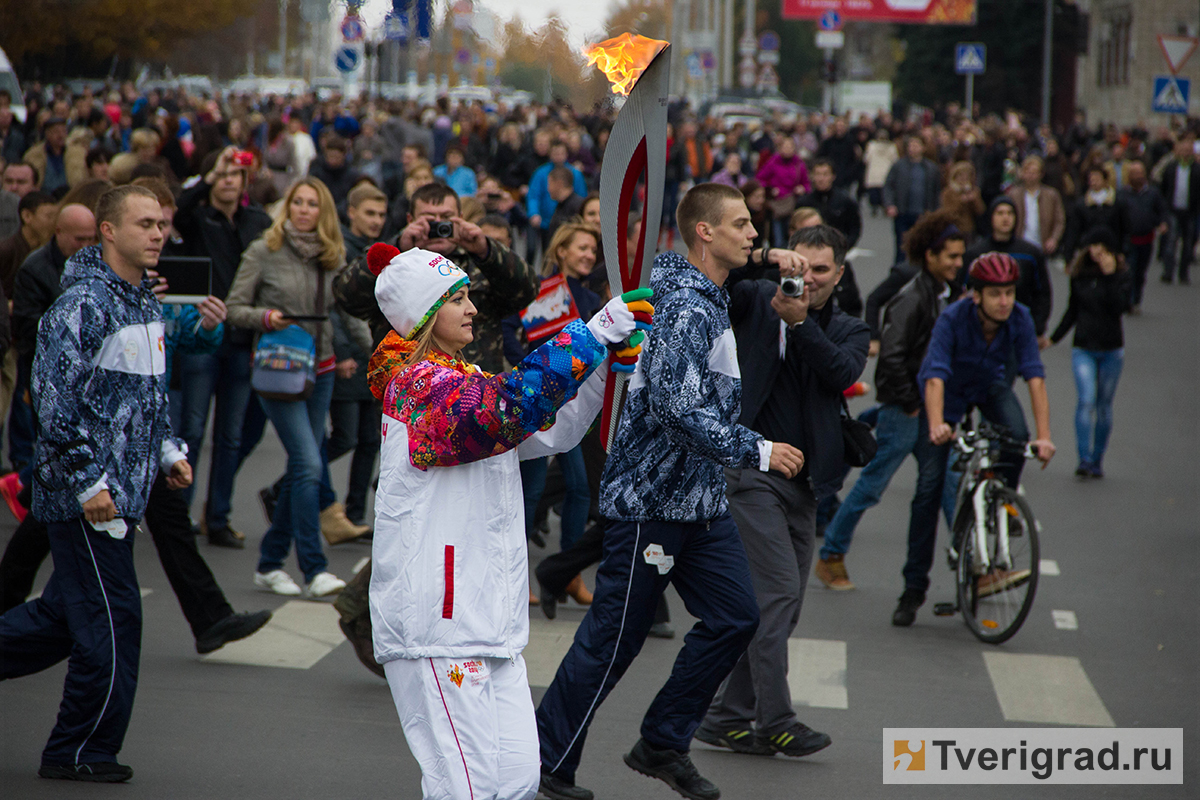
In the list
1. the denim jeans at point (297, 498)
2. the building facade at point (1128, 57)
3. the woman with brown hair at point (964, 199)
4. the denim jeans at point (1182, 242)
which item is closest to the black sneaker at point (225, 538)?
the denim jeans at point (297, 498)

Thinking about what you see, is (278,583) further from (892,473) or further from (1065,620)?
(1065,620)

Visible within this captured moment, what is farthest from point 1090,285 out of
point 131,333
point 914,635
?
point 131,333

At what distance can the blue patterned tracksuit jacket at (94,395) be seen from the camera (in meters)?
4.48

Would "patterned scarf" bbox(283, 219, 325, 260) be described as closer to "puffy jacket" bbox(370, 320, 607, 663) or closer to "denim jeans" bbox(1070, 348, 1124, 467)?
"puffy jacket" bbox(370, 320, 607, 663)

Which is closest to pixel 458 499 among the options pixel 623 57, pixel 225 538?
pixel 623 57

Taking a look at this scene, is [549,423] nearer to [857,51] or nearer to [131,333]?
[131,333]

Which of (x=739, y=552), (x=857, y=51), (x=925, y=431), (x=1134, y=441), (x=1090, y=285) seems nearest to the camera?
(x=739, y=552)

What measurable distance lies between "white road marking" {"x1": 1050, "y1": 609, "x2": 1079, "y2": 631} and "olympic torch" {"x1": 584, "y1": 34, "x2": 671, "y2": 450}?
159 inches

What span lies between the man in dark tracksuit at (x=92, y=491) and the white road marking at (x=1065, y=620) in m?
4.72

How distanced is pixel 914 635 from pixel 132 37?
13052 mm

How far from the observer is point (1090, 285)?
10.8 m

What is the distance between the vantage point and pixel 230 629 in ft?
17.8

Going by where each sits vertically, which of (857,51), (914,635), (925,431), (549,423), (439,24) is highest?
(857,51)

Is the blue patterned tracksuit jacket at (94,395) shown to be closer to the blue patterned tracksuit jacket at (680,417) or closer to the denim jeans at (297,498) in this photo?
the blue patterned tracksuit jacket at (680,417)
